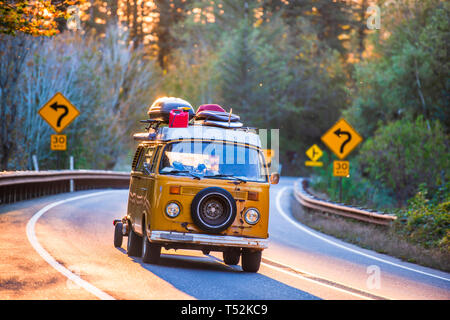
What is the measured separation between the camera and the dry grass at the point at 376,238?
15134mm

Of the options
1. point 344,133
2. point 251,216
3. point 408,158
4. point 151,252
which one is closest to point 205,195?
point 251,216

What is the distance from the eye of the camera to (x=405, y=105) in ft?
130

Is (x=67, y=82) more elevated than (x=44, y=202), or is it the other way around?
(x=67, y=82)

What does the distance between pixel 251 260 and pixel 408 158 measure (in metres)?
21.3

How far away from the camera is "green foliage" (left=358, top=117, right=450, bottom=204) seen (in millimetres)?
31141

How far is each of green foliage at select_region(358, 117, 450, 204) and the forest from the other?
0.06 metres

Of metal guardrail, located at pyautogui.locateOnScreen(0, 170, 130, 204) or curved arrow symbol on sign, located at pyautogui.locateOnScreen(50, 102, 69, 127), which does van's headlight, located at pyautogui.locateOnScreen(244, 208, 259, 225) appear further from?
curved arrow symbol on sign, located at pyautogui.locateOnScreen(50, 102, 69, 127)

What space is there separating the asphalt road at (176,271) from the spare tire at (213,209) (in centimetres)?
76

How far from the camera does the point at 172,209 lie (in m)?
11.0

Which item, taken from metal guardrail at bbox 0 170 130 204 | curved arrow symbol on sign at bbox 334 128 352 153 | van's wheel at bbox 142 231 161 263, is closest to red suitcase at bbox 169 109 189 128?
van's wheel at bbox 142 231 161 263

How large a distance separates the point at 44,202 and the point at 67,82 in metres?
14.0

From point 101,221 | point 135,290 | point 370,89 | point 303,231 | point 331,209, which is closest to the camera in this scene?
point 135,290
